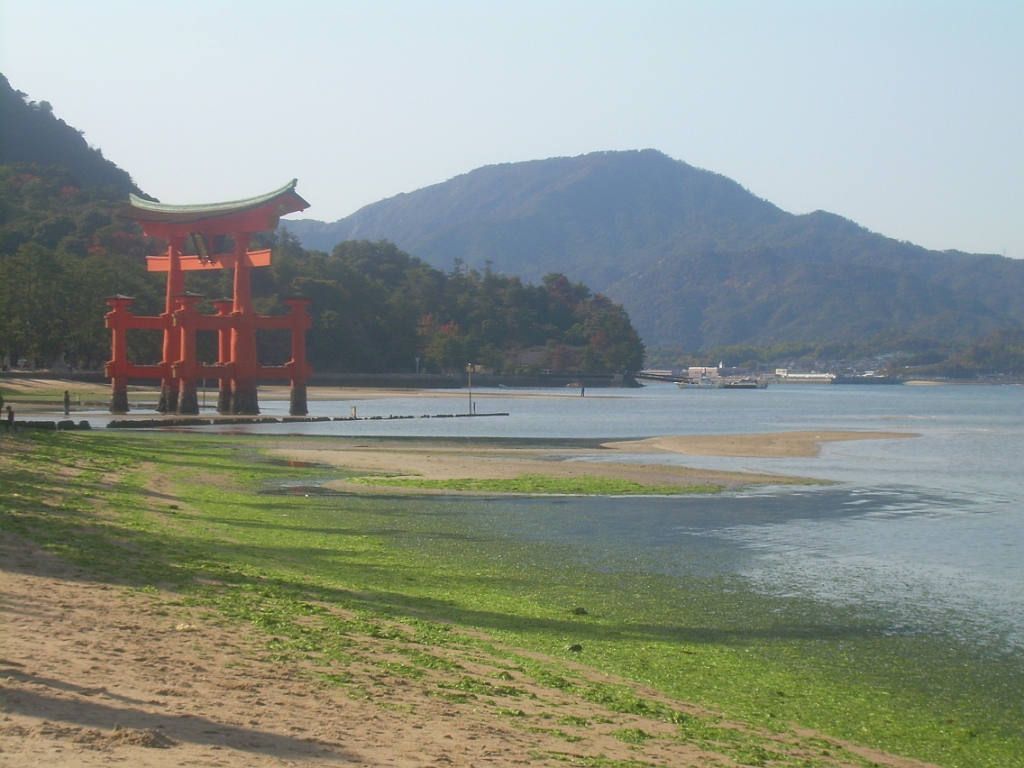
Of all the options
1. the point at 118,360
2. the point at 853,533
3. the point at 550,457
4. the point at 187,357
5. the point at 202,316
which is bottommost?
the point at 550,457

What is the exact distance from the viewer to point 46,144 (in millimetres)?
145750

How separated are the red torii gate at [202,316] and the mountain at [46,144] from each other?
8898 cm

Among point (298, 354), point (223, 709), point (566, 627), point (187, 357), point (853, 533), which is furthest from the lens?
point (298, 354)

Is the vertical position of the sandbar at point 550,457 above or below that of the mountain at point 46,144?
below

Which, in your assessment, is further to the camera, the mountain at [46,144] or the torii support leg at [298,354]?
the mountain at [46,144]

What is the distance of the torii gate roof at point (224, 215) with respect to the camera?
49.5m

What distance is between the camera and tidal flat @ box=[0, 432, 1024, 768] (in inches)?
298

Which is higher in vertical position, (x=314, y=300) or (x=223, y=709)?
(x=314, y=300)

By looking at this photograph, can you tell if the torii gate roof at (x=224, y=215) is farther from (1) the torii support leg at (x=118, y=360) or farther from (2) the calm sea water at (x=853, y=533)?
(2) the calm sea water at (x=853, y=533)

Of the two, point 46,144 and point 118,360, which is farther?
point 46,144

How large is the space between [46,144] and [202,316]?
11037 centimetres

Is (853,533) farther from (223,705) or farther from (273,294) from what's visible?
(273,294)

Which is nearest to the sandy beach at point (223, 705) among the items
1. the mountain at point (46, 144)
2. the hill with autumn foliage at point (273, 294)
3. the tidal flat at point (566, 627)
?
the tidal flat at point (566, 627)

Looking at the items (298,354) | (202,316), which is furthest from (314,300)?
(202,316)
